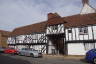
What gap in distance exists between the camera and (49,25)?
35.3 metres

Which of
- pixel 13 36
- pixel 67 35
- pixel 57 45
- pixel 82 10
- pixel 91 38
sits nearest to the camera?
pixel 91 38

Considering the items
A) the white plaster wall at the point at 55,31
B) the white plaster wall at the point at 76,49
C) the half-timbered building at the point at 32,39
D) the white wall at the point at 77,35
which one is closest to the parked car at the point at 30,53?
the white plaster wall at the point at 76,49

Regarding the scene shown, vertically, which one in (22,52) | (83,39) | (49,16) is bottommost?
(22,52)

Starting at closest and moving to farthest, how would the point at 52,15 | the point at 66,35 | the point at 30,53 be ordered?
the point at 30,53
the point at 66,35
the point at 52,15

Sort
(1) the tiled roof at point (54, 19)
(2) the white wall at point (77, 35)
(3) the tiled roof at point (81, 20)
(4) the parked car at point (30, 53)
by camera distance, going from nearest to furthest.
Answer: (4) the parked car at point (30, 53) → (2) the white wall at point (77, 35) → (3) the tiled roof at point (81, 20) → (1) the tiled roof at point (54, 19)

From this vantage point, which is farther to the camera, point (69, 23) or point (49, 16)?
point (49, 16)

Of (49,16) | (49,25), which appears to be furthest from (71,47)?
(49,16)

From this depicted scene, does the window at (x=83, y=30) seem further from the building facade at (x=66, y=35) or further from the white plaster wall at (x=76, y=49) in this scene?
the white plaster wall at (x=76, y=49)

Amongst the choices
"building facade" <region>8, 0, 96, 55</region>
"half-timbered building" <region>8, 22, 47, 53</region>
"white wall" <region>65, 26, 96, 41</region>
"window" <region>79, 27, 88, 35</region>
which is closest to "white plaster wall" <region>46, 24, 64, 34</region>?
"building facade" <region>8, 0, 96, 55</region>

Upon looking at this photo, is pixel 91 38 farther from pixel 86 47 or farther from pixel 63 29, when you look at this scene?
→ pixel 63 29

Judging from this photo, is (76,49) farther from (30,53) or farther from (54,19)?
(54,19)

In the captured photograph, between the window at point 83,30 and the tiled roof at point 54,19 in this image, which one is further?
the tiled roof at point 54,19

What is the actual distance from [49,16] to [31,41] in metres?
7.17

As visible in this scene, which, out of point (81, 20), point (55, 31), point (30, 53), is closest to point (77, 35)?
point (81, 20)
